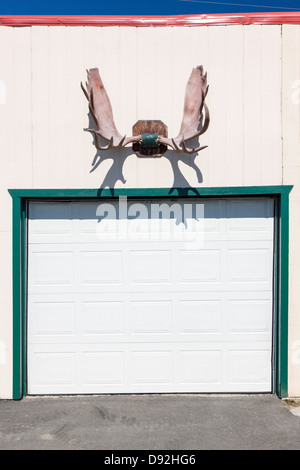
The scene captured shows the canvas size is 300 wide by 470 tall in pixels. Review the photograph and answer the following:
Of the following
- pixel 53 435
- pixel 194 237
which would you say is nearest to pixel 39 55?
pixel 194 237

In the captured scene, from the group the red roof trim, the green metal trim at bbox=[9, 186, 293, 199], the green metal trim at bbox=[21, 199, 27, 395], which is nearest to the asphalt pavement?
the green metal trim at bbox=[21, 199, 27, 395]

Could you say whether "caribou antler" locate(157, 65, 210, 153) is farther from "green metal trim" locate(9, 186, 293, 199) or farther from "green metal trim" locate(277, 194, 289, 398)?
"green metal trim" locate(277, 194, 289, 398)

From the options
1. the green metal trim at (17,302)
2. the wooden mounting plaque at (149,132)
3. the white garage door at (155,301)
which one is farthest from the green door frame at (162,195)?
the wooden mounting plaque at (149,132)

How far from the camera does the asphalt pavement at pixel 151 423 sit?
3.68m

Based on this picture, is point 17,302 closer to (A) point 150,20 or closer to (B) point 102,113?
(B) point 102,113

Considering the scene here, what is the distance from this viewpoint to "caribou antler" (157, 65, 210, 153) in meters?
4.59

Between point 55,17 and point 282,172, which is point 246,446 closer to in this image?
point 282,172

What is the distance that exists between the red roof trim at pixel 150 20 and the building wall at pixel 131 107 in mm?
63

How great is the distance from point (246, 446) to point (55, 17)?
5262mm

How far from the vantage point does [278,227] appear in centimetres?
481

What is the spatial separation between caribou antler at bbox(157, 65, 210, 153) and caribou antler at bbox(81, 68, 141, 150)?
0.49 meters

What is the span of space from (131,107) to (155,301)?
247 centimetres

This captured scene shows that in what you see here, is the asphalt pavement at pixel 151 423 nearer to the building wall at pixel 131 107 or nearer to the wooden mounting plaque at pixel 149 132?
the building wall at pixel 131 107

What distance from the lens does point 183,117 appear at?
15.4 ft
